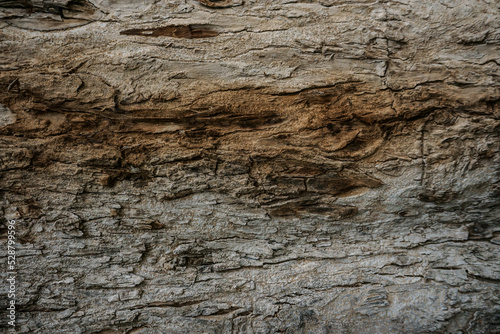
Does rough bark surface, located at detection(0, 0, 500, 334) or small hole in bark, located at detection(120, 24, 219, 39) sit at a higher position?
small hole in bark, located at detection(120, 24, 219, 39)

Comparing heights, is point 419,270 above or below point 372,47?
below

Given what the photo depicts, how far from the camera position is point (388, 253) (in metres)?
3.11

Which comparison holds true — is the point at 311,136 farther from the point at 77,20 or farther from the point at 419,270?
the point at 77,20

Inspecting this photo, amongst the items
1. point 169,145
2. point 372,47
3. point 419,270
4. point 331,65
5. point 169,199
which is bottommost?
point 419,270

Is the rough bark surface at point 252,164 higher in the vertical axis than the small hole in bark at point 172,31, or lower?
lower

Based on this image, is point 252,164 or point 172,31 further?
point 252,164

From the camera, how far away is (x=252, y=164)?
9.95 feet

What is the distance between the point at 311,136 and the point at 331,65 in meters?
0.62

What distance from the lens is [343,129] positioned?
2.93m

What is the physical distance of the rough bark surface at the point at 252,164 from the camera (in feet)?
9.44

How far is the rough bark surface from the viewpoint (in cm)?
288

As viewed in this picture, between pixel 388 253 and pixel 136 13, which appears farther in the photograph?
pixel 388 253

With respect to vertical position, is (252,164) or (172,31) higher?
(172,31)

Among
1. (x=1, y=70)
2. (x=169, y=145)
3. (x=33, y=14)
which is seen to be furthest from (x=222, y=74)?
(x=1, y=70)
